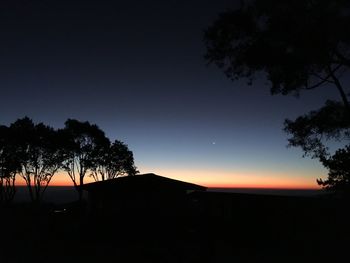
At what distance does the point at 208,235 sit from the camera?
15.5 m

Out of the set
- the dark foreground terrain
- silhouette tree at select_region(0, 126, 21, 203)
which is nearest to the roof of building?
the dark foreground terrain

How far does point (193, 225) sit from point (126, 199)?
6939mm

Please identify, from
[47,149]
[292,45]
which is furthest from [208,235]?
[47,149]

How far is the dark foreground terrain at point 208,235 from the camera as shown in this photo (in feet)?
50.7

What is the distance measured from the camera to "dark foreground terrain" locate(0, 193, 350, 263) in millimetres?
15453

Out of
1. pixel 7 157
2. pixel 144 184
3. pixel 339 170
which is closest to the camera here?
pixel 339 170

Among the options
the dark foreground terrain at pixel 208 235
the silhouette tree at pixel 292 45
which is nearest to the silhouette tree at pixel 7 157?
the dark foreground terrain at pixel 208 235

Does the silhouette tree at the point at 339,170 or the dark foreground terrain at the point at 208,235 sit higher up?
the silhouette tree at the point at 339,170

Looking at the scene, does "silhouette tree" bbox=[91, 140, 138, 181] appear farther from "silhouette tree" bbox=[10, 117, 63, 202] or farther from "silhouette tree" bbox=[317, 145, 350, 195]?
"silhouette tree" bbox=[317, 145, 350, 195]

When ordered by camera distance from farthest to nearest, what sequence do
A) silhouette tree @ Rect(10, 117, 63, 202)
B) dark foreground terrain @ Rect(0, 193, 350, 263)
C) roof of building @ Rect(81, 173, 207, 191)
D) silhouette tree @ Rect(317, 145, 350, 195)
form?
1. silhouette tree @ Rect(10, 117, 63, 202)
2. roof of building @ Rect(81, 173, 207, 191)
3. silhouette tree @ Rect(317, 145, 350, 195)
4. dark foreground terrain @ Rect(0, 193, 350, 263)

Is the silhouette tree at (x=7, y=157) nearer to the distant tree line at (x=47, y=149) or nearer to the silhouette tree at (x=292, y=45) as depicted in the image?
the distant tree line at (x=47, y=149)

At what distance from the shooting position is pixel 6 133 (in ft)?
151

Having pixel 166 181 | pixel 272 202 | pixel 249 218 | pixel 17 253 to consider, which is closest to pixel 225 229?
pixel 249 218

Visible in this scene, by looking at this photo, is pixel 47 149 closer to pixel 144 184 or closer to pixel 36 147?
pixel 36 147
